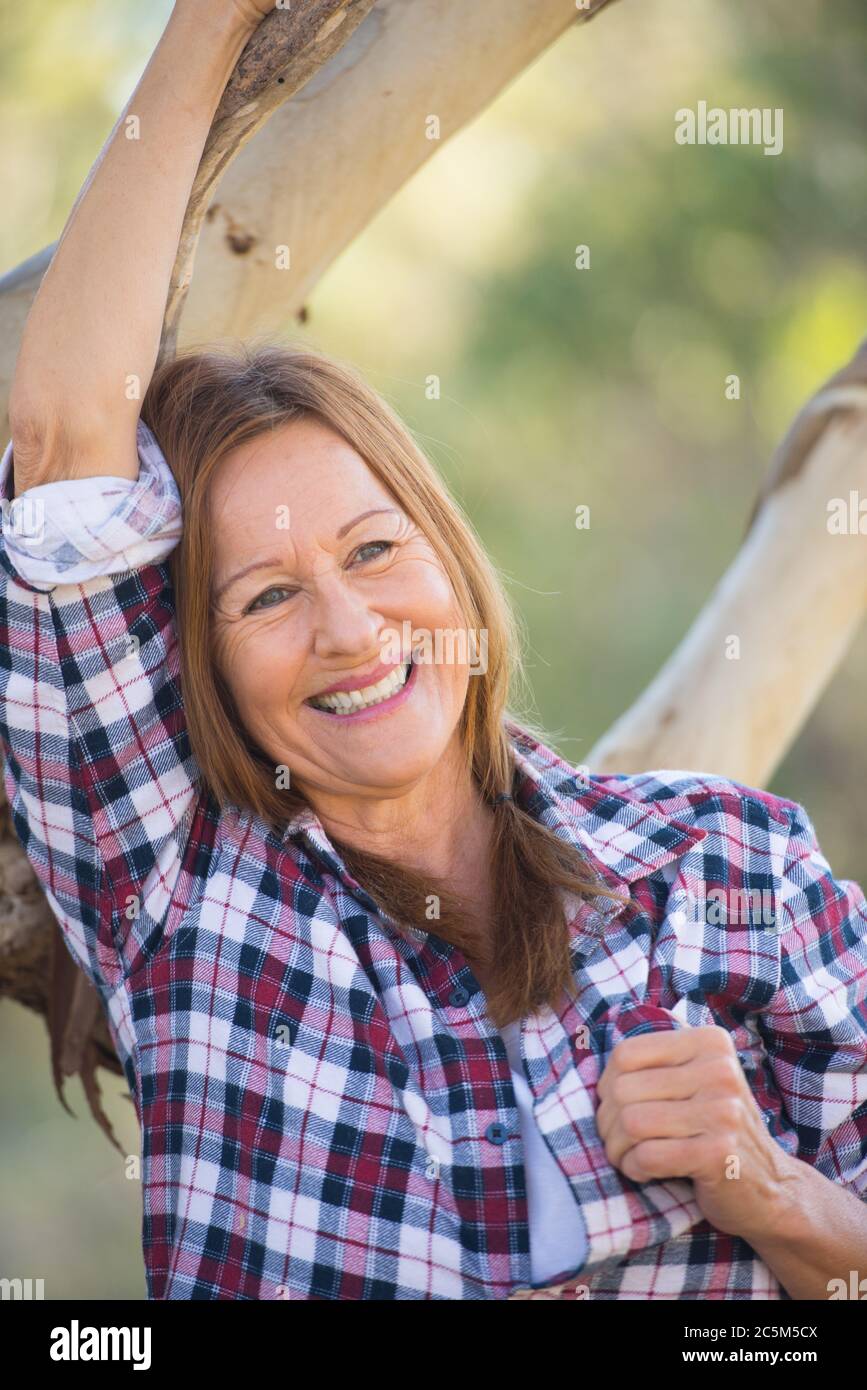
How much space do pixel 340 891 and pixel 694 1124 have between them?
0.38m

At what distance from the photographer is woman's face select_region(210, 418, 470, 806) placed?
1.24 meters

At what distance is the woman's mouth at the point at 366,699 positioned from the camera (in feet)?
4.11

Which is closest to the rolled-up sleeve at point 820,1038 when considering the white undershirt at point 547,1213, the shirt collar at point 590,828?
the shirt collar at point 590,828

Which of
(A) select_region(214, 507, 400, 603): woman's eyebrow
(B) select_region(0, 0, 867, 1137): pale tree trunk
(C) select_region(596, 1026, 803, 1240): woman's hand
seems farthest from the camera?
(B) select_region(0, 0, 867, 1137): pale tree trunk

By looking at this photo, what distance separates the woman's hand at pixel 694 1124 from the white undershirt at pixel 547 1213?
0.05 meters

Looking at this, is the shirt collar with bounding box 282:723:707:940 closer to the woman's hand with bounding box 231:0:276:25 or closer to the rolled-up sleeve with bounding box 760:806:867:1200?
the rolled-up sleeve with bounding box 760:806:867:1200

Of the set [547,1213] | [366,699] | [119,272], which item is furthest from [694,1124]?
[119,272]

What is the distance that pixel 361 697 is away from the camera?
1.25m

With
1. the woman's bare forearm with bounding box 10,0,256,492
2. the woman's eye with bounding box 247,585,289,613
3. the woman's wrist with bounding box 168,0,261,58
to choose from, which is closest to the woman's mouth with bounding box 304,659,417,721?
the woman's eye with bounding box 247,585,289,613

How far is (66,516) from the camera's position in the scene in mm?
1139

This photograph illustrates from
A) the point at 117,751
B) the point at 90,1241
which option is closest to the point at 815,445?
the point at 117,751

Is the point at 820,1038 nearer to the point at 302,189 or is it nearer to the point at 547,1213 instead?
the point at 547,1213
